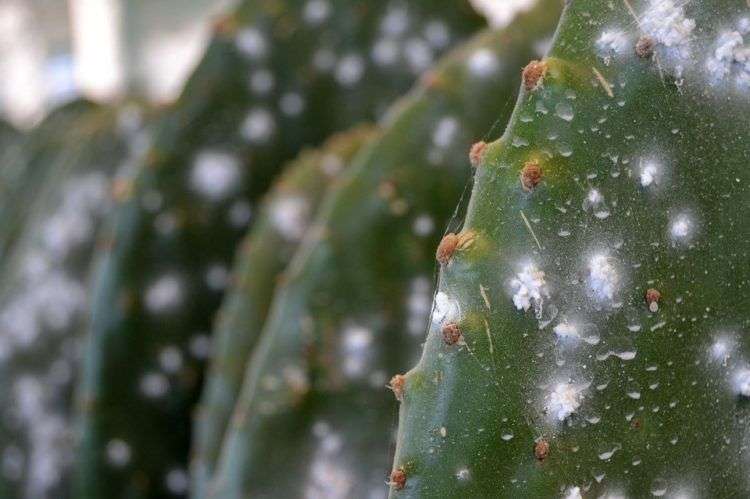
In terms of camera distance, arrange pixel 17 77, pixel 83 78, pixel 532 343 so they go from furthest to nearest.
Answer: pixel 17 77 → pixel 83 78 → pixel 532 343

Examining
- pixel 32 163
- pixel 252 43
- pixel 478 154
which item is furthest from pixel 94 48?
pixel 478 154

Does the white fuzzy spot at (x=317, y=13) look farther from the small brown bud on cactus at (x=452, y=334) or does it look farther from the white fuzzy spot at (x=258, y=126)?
the small brown bud on cactus at (x=452, y=334)

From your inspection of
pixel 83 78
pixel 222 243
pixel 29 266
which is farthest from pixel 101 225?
pixel 83 78

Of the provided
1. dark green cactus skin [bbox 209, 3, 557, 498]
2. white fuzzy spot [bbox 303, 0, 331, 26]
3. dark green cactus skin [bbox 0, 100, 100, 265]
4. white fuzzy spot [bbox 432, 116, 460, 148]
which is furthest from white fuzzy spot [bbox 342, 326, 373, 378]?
dark green cactus skin [bbox 0, 100, 100, 265]

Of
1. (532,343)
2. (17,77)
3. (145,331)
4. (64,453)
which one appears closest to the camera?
(532,343)

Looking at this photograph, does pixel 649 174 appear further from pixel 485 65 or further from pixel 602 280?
pixel 485 65

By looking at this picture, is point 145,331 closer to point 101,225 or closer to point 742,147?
point 101,225
